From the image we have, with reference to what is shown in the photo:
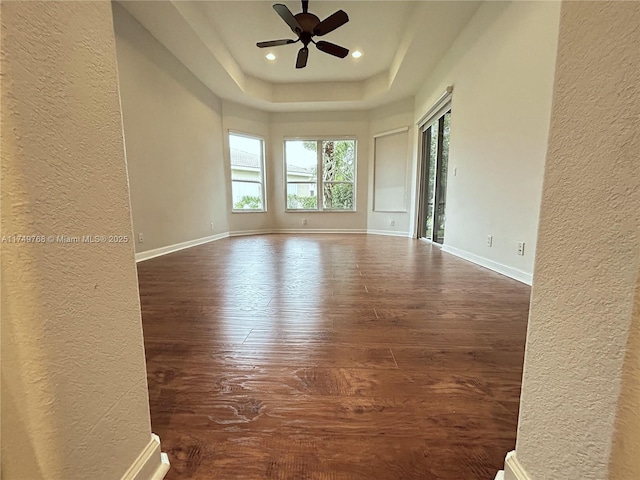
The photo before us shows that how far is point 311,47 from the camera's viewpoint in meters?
4.18

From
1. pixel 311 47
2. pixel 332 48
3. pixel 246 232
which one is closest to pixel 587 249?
pixel 332 48

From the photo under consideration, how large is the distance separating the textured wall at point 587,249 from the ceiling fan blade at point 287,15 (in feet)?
10.4

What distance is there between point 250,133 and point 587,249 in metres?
6.16

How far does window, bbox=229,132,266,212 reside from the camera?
5691 millimetres

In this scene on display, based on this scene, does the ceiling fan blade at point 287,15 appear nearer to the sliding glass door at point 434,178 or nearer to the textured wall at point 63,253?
the sliding glass door at point 434,178

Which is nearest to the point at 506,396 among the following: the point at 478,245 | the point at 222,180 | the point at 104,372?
the point at 104,372

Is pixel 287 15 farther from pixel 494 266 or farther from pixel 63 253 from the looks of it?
pixel 63 253

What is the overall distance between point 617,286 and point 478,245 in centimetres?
291

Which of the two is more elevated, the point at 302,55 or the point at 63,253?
the point at 302,55

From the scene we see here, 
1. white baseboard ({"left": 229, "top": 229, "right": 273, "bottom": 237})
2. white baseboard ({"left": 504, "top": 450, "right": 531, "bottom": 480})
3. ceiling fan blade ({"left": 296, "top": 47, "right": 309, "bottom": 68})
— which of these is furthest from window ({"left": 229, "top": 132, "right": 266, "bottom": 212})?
white baseboard ({"left": 504, "top": 450, "right": 531, "bottom": 480})

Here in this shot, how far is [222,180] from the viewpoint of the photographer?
5.34 meters

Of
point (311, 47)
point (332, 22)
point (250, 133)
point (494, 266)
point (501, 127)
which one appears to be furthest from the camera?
point (250, 133)

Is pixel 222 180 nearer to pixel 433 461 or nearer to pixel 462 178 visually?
pixel 462 178

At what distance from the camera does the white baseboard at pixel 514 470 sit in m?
0.55
